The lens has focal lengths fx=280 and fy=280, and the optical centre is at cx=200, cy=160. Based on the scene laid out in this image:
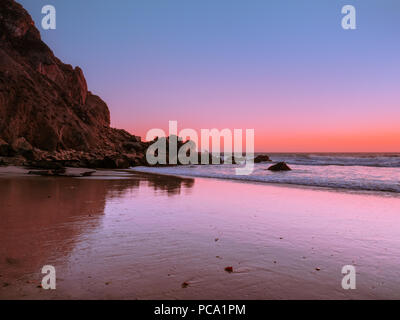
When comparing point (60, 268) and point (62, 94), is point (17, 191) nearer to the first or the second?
point (60, 268)

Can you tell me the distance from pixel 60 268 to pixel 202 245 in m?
2.24

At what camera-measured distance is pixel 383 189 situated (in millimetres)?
14211

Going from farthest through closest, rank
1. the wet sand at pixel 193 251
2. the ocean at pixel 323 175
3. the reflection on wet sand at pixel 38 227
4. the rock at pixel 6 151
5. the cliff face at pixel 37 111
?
the cliff face at pixel 37 111, the rock at pixel 6 151, the ocean at pixel 323 175, the reflection on wet sand at pixel 38 227, the wet sand at pixel 193 251

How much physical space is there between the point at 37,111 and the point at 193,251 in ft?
117

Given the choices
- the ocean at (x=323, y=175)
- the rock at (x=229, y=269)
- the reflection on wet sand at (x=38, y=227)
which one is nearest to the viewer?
the reflection on wet sand at (x=38, y=227)

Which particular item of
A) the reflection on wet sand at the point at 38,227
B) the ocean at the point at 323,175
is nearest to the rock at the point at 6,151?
the ocean at the point at 323,175

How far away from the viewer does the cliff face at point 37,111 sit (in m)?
30.8

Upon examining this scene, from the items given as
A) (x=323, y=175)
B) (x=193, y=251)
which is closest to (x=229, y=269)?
(x=193, y=251)

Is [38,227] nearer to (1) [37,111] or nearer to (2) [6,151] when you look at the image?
(2) [6,151]

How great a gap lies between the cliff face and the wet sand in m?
23.6

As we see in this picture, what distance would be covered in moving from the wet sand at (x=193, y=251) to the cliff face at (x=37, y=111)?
23.6 meters

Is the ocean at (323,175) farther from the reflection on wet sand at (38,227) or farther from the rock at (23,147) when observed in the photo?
the reflection on wet sand at (38,227)
